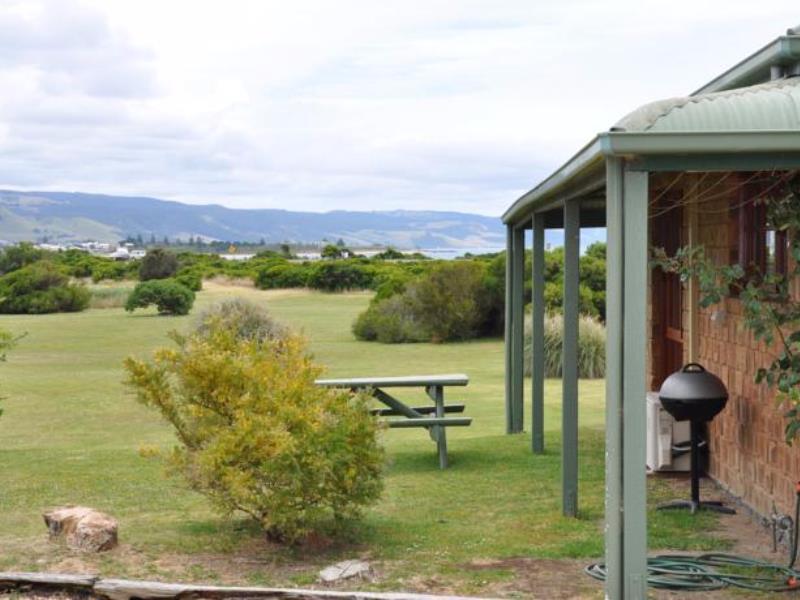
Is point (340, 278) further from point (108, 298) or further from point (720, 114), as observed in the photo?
point (720, 114)

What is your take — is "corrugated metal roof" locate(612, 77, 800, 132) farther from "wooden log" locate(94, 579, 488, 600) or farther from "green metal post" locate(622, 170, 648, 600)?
"wooden log" locate(94, 579, 488, 600)

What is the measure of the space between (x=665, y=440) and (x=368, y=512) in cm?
285

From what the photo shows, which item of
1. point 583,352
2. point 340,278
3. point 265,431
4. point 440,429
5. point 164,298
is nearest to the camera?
point 265,431

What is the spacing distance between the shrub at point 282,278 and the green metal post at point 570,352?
44120mm

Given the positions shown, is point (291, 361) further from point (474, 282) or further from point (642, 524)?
point (474, 282)

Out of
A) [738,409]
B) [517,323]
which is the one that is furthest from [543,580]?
[517,323]

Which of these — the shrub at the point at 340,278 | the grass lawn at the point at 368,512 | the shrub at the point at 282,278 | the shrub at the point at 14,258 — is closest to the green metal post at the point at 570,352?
the grass lawn at the point at 368,512

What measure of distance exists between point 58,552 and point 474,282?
24.6 meters

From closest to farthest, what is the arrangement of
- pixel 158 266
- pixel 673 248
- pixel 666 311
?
pixel 673 248 → pixel 666 311 → pixel 158 266

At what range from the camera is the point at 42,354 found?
91.7 ft

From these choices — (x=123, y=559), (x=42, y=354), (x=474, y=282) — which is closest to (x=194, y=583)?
(x=123, y=559)

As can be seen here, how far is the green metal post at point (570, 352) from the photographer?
833 centimetres

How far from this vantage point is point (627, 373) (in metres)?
5.97

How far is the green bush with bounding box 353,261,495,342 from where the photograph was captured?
31484mm
